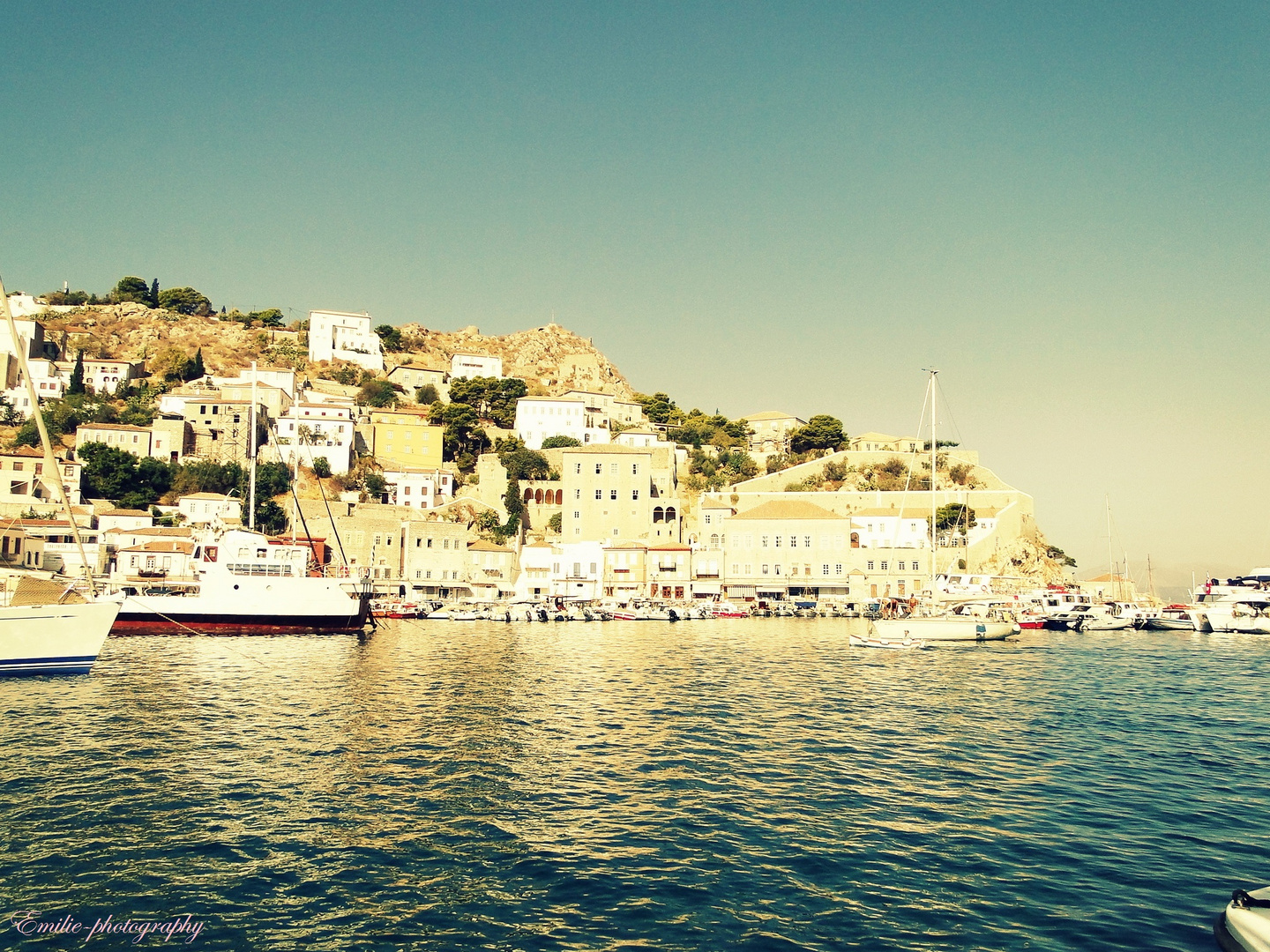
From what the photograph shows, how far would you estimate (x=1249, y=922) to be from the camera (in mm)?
7672

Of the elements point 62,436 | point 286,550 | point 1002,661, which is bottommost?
point 1002,661

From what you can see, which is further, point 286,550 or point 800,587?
point 800,587

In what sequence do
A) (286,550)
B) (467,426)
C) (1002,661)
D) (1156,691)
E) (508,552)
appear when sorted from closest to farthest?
(1156,691) → (1002,661) → (286,550) → (508,552) → (467,426)

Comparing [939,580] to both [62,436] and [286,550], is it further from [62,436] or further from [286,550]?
[62,436]

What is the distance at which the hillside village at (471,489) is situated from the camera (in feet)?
212

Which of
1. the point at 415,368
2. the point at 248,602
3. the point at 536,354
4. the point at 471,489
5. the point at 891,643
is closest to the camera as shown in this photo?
the point at 891,643

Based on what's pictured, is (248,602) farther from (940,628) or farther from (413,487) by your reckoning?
(413,487)

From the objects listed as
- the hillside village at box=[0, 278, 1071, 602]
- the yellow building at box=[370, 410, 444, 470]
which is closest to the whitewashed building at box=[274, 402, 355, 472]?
the hillside village at box=[0, 278, 1071, 602]

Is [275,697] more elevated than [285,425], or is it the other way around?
[285,425]

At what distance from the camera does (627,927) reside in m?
9.16

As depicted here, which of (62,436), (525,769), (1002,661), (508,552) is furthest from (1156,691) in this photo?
(62,436)

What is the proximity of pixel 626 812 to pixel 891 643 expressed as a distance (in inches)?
1132

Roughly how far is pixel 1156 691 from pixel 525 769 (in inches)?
883

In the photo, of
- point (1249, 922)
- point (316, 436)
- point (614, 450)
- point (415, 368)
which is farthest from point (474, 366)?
point (1249, 922)
